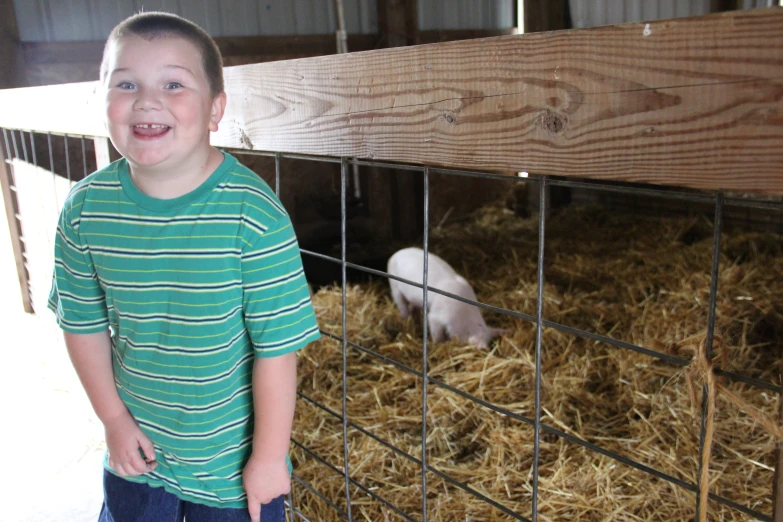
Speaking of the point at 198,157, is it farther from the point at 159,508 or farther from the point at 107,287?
the point at 159,508

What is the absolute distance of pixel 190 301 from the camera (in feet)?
Answer: 3.69

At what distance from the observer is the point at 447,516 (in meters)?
1.97

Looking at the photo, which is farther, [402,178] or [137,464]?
[402,178]

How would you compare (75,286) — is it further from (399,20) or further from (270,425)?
(399,20)

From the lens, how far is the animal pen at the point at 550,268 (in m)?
0.77

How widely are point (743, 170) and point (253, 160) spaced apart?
14.6 feet

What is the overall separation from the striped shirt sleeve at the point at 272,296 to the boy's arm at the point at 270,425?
1.3 inches

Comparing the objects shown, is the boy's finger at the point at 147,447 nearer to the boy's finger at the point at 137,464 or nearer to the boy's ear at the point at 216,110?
the boy's finger at the point at 137,464

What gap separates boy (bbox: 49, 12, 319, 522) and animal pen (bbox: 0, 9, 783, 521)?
28cm

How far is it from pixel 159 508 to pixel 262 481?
0.82ft

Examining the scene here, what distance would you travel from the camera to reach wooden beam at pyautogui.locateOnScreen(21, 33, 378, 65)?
429 centimetres

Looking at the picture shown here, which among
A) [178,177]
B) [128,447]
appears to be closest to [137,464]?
[128,447]

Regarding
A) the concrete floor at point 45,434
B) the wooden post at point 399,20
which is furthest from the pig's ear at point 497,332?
the wooden post at point 399,20

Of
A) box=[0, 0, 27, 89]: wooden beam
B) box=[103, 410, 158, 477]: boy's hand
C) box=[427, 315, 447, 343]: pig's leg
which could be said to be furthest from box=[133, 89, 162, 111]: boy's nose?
box=[0, 0, 27, 89]: wooden beam
